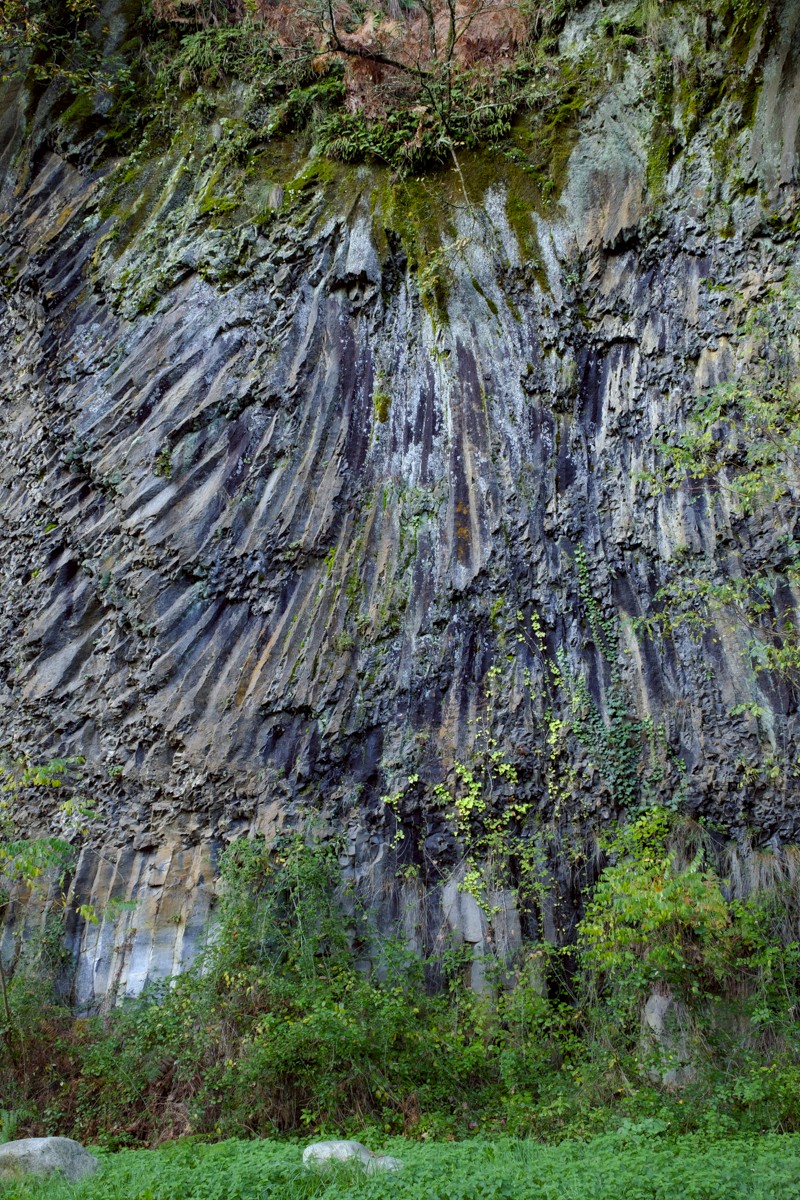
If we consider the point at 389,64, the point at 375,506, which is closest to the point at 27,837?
the point at 375,506

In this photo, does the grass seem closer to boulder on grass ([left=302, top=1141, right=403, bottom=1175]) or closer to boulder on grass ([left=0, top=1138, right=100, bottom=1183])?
boulder on grass ([left=302, top=1141, right=403, bottom=1175])

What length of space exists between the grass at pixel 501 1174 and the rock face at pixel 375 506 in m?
3.13

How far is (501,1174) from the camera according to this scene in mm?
4691

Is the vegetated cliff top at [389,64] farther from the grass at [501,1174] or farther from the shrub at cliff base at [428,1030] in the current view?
the grass at [501,1174]

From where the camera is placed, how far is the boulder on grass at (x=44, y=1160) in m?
5.62

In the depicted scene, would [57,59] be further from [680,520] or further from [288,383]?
[680,520]

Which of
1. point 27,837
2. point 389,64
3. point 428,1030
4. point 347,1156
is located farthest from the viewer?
point 389,64

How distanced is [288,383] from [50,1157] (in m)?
8.26

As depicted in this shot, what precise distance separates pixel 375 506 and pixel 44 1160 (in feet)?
23.0

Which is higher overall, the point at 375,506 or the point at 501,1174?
the point at 375,506

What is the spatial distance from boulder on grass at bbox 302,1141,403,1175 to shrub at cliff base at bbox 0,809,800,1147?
2.47 feet

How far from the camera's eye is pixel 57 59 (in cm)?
1323

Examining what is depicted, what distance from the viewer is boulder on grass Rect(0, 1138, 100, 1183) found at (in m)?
5.62

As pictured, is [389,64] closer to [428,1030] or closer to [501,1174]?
[428,1030]
